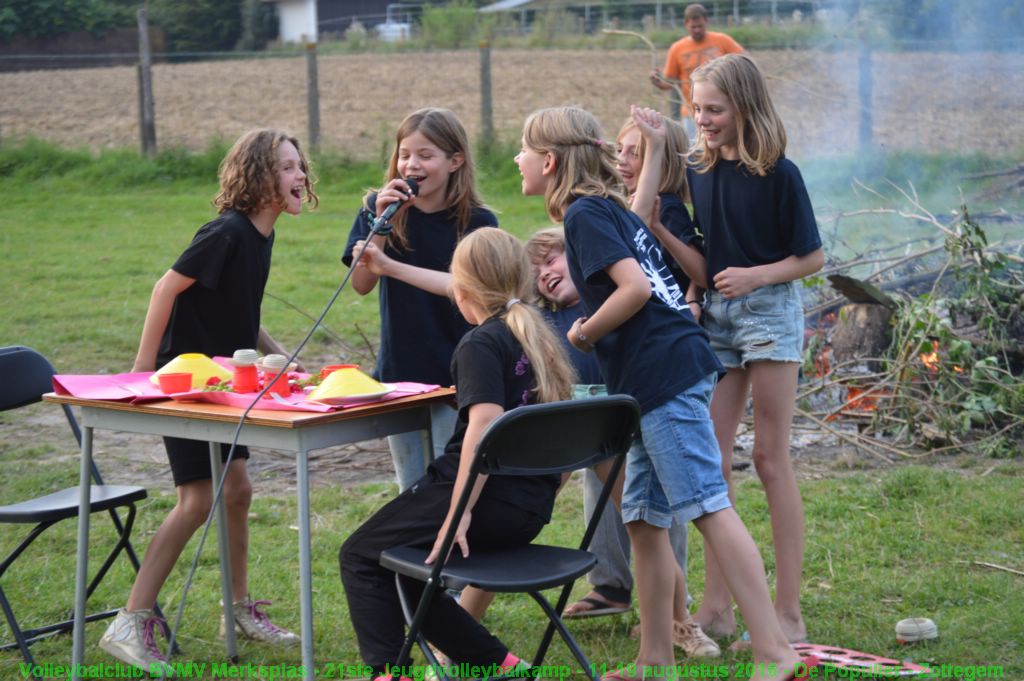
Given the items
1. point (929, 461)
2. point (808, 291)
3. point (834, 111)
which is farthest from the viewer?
point (834, 111)

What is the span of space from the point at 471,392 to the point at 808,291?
4.67 m

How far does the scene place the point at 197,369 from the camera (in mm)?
3527

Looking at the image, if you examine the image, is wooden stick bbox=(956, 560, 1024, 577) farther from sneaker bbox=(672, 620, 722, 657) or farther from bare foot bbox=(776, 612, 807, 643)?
sneaker bbox=(672, 620, 722, 657)

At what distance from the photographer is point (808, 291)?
7336 millimetres

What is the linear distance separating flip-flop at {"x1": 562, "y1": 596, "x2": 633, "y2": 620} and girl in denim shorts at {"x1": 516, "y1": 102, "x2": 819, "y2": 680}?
61 centimetres

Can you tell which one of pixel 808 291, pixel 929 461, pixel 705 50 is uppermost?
pixel 705 50

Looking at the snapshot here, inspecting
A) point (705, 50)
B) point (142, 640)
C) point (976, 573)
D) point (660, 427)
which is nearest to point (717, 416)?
point (660, 427)

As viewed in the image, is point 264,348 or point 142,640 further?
point 264,348

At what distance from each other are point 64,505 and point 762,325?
94.0 inches

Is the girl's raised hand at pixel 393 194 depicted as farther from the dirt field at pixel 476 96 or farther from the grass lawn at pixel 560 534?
the dirt field at pixel 476 96

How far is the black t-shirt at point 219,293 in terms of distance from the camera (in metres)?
3.80

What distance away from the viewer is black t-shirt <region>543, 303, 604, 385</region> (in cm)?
405

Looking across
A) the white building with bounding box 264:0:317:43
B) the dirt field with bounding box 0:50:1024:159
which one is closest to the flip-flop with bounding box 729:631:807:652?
the dirt field with bounding box 0:50:1024:159

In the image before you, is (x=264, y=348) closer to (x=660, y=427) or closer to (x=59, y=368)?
(x=660, y=427)
